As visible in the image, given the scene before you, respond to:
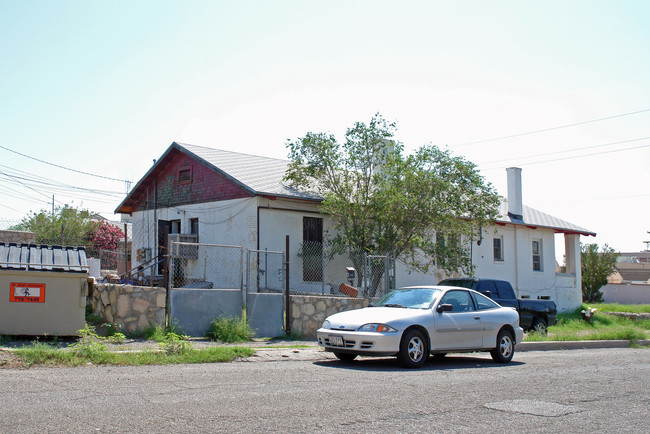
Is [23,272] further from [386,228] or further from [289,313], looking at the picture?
[386,228]

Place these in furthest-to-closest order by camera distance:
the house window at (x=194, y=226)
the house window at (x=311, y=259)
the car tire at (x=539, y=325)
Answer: the house window at (x=194, y=226) → the house window at (x=311, y=259) → the car tire at (x=539, y=325)

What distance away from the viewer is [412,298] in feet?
36.4

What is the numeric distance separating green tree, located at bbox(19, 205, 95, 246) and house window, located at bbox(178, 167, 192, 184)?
55.8 ft

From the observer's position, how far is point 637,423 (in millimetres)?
6230

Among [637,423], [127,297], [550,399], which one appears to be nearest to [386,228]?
[127,297]

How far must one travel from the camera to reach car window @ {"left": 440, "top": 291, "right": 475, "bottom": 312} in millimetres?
11125

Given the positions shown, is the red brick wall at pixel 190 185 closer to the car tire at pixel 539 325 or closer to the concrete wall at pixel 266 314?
the concrete wall at pixel 266 314

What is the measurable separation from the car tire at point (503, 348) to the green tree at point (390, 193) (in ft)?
22.0

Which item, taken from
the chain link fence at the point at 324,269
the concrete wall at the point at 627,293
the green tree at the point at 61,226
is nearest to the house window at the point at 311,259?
the chain link fence at the point at 324,269

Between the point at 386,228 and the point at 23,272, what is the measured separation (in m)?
10.5

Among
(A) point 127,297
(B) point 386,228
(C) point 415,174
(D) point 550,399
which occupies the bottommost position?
(D) point 550,399

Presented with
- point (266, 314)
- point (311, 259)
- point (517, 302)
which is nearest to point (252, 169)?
point (311, 259)

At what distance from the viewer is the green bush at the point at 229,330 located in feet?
43.2

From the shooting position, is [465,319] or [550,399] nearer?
[550,399]
